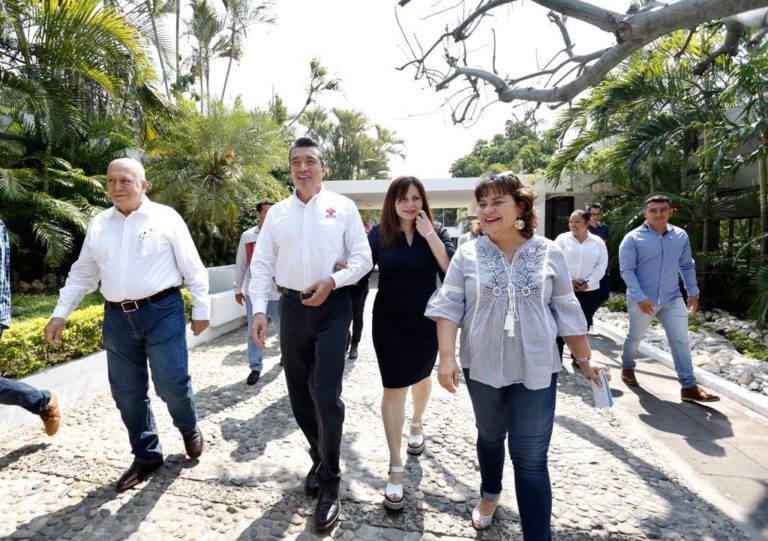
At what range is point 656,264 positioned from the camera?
4.23 metres

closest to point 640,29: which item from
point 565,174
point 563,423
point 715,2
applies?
point 715,2

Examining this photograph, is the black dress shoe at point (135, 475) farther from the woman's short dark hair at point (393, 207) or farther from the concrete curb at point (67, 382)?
the woman's short dark hair at point (393, 207)

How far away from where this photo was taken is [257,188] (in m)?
10.5

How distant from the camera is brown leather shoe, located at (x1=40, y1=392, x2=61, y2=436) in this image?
318 centimetres

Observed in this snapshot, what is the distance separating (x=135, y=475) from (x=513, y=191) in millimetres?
2707

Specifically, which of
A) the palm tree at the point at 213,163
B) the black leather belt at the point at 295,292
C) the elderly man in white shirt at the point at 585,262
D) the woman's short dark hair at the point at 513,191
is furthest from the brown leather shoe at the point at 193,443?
the palm tree at the point at 213,163

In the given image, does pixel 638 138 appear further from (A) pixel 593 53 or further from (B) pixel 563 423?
(B) pixel 563 423

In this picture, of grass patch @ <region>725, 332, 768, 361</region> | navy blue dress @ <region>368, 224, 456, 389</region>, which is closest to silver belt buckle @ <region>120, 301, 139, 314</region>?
navy blue dress @ <region>368, 224, 456, 389</region>

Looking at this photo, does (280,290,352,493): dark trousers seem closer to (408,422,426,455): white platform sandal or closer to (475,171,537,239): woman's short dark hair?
(408,422,426,455): white platform sandal

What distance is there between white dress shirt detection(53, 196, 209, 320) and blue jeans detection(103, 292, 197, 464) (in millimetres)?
120

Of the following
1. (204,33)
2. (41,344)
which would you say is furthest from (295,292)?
(204,33)

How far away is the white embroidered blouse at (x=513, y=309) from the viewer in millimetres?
1957

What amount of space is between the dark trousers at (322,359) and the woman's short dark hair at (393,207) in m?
0.46

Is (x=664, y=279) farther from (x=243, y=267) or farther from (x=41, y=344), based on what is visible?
(x=41, y=344)
